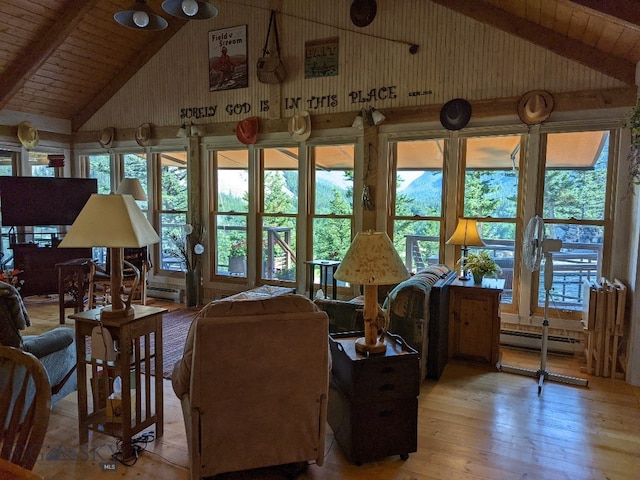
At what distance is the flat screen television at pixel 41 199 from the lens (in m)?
6.12

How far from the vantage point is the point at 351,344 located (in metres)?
2.73

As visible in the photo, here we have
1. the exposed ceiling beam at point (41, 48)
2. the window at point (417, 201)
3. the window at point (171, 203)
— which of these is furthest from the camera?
the window at point (171, 203)

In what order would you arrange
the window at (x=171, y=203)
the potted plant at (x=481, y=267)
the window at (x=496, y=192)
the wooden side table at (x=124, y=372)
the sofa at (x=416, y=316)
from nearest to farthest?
the wooden side table at (x=124, y=372) → the sofa at (x=416, y=316) → the potted plant at (x=481, y=267) → the window at (x=496, y=192) → the window at (x=171, y=203)

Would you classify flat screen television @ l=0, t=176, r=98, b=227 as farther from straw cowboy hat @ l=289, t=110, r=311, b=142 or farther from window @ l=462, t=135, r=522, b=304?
window @ l=462, t=135, r=522, b=304

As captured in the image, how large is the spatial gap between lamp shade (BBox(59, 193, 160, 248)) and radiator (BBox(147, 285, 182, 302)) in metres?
4.38

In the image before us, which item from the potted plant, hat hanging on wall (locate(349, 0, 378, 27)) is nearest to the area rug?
the potted plant

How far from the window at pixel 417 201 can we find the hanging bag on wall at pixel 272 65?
5.79 feet

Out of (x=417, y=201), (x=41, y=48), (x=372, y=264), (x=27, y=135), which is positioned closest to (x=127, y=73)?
(x=41, y=48)

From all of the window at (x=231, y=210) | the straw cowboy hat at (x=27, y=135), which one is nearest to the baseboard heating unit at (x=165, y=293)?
the window at (x=231, y=210)

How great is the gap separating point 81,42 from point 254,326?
568cm

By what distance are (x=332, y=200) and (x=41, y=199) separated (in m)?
4.21

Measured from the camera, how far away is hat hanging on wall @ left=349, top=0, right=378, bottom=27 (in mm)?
5039

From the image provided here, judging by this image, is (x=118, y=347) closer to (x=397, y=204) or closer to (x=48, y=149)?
(x=397, y=204)

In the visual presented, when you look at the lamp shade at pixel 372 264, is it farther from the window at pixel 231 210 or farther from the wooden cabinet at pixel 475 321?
the window at pixel 231 210
